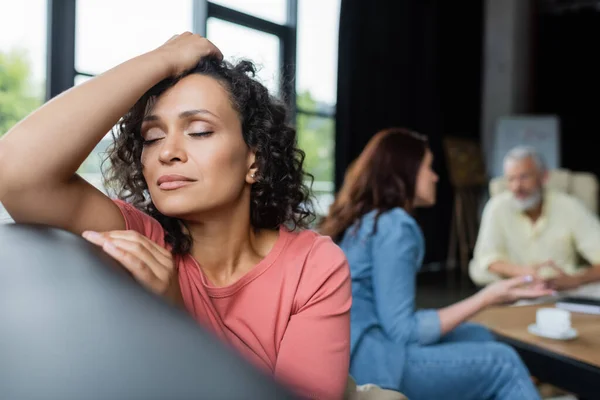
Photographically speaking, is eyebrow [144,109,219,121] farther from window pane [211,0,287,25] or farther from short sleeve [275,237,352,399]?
window pane [211,0,287,25]

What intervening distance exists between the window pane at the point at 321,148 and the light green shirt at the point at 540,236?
245 centimetres

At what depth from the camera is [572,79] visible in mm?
7211

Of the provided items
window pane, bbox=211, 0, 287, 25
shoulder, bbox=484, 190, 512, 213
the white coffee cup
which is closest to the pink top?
the white coffee cup

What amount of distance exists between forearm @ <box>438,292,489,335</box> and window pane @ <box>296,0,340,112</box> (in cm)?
371

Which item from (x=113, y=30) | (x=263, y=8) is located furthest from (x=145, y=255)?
(x=263, y=8)

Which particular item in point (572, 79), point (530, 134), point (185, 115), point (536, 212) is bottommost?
point (536, 212)

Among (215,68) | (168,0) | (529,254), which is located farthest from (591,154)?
(215,68)

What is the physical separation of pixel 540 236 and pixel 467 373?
1538 mm

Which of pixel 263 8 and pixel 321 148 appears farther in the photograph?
pixel 321 148

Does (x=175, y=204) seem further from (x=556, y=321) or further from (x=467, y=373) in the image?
(x=556, y=321)

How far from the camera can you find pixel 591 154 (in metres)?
7.04

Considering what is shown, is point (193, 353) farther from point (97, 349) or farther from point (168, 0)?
point (168, 0)

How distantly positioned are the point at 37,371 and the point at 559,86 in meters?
7.87

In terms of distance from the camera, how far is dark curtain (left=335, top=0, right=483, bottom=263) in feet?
17.7
